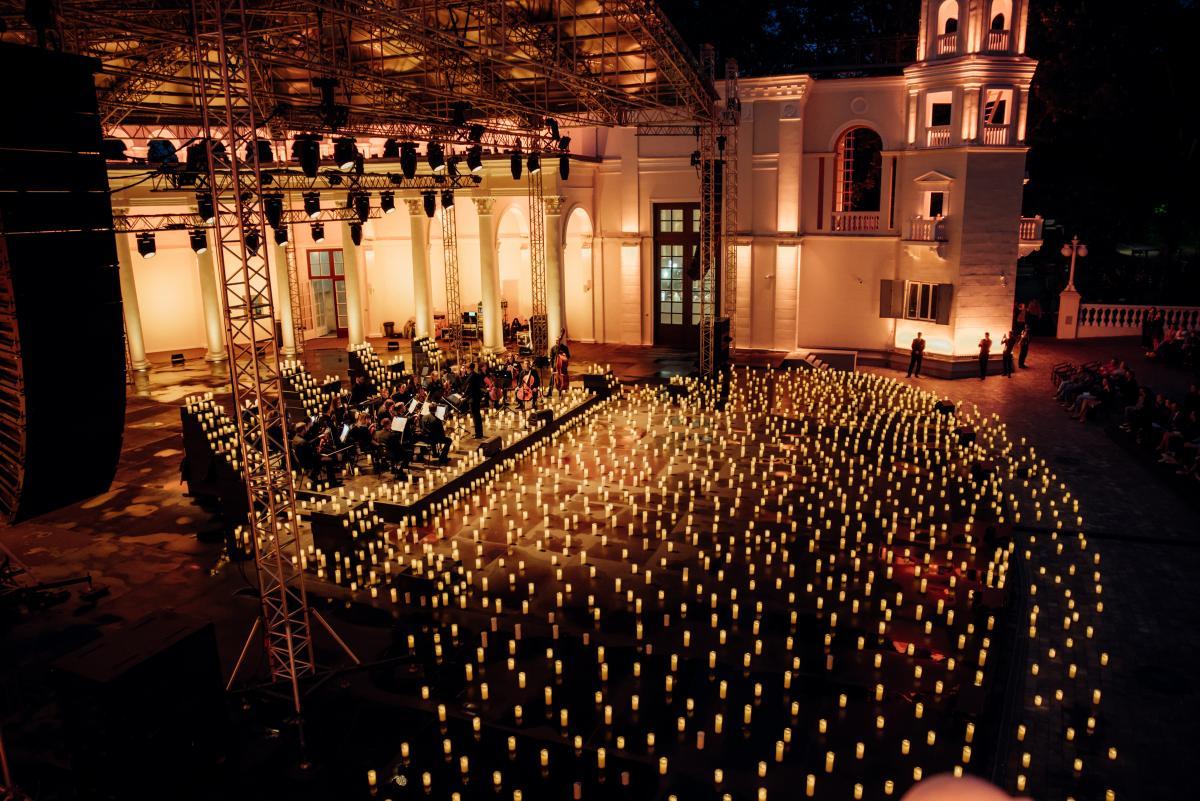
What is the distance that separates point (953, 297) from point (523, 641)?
20.4 meters

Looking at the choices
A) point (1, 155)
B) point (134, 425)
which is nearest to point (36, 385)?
point (1, 155)

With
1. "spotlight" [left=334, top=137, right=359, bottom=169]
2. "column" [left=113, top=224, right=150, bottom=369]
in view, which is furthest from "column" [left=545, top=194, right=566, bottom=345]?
"column" [left=113, top=224, right=150, bottom=369]

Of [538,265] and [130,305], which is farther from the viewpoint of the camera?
[538,265]

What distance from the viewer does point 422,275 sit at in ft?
95.3

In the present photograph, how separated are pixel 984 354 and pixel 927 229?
435 centimetres

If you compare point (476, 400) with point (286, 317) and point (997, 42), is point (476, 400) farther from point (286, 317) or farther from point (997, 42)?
point (997, 42)

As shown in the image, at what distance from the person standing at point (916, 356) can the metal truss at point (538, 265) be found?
1156 cm

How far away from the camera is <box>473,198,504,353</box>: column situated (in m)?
28.2

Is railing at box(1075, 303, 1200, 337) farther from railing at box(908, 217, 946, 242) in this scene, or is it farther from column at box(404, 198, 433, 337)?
column at box(404, 198, 433, 337)

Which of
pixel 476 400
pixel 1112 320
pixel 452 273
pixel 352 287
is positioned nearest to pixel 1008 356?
pixel 1112 320

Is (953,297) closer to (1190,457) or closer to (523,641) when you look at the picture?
(1190,457)

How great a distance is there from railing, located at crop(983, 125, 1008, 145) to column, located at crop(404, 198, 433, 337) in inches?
724

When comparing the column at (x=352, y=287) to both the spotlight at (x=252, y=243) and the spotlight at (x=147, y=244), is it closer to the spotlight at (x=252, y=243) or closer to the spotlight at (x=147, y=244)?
the spotlight at (x=147, y=244)

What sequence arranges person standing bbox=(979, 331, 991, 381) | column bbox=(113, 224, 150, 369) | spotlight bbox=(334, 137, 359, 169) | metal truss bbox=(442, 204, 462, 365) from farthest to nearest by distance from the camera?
metal truss bbox=(442, 204, 462, 365) < column bbox=(113, 224, 150, 369) < person standing bbox=(979, 331, 991, 381) < spotlight bbox=(334, 137, 359, 169)
